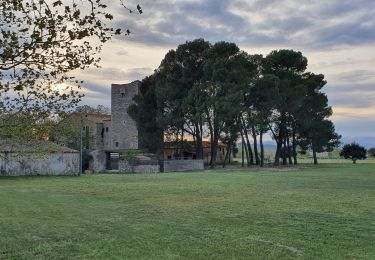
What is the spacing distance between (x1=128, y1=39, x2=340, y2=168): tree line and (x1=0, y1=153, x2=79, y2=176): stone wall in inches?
536

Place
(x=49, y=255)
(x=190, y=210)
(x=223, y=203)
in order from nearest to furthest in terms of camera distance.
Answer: (x=49, y=255) → (x=190, y=210) → (x=223, y=203)

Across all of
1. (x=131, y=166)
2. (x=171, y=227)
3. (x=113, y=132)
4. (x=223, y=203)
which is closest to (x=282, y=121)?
(x=131, y=166)

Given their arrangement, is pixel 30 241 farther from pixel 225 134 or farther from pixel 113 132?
pixel 113 132

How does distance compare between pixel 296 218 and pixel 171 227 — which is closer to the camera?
pixel 171 227

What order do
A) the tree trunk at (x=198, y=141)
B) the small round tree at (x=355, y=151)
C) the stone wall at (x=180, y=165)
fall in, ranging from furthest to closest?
the small round tree at (x=355, y=151) → the tree trunk at (x=198, y=141) → the stone wall at (x=180, y=165)

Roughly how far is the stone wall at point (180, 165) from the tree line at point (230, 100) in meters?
3.30

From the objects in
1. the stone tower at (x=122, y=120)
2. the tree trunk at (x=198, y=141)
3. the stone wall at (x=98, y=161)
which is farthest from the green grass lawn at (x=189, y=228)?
the stone tower at (x=122, y=120)

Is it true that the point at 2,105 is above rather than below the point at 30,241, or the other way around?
above

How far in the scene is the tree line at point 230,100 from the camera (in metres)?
52.5

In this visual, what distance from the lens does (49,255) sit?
340 inches

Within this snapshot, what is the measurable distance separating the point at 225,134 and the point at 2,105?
45.9 metres

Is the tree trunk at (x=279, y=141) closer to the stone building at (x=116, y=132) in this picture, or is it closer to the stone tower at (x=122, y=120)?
the stone building at (x=116, y=132)

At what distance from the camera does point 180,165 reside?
53656mm

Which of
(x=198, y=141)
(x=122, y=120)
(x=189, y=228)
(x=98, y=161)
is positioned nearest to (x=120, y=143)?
(x=122, y=120)
